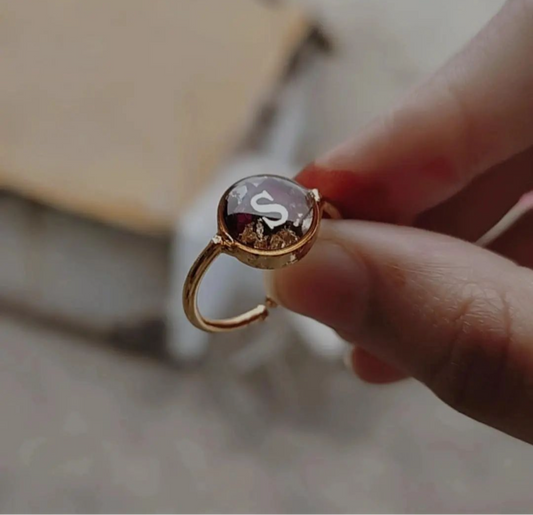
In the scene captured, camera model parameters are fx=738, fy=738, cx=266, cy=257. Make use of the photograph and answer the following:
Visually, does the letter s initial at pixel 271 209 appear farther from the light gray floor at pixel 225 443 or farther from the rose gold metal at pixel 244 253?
the light gray floor at pixel 225 443

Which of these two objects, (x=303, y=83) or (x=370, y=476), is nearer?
(x=370, y=476)

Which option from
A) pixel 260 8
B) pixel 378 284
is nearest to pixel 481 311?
pixel 378 284

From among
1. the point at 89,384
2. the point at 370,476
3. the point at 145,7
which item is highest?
the point at 145,7

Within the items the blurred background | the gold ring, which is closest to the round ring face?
the gold ring

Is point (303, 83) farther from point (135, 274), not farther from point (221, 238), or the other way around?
point (221, 238)

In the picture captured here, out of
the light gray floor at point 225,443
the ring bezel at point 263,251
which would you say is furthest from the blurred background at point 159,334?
the ring bezel at point 263,251

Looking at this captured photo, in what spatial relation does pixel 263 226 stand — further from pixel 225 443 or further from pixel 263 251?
pixel 225 443
